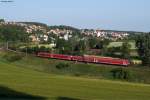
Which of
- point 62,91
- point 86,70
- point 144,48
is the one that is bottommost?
point 86,70

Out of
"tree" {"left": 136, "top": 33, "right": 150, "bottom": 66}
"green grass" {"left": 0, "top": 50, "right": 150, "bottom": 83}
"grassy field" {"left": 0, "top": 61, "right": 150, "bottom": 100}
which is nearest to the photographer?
"grassy field" {"left": 0, "top": 61, "right": 150, "bottom": 100}

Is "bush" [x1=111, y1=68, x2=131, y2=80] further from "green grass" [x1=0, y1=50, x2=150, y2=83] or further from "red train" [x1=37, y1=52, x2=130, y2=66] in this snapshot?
"red train" [x1=37, y1=52, x2=130, y2=66]

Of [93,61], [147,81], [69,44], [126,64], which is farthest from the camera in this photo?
[69,44]

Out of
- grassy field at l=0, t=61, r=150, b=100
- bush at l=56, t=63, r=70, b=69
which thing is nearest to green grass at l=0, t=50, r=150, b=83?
bush at l=56, t=63, r=70, b=69

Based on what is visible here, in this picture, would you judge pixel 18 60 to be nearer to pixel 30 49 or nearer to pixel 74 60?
pixel 74 60

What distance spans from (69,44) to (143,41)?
27.3 metres

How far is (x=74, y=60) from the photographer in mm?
91438

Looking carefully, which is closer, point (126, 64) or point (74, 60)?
point (126, 64)

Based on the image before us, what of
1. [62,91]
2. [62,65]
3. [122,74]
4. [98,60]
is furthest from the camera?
[98,60]

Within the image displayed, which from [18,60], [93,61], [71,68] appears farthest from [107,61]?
[18,60]

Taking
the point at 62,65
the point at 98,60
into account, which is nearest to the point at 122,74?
the point at 62,65

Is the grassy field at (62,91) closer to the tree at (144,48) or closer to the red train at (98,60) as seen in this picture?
the red train at (98,60)

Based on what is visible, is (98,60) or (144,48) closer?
(98,60)

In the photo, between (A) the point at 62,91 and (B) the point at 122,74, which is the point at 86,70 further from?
(A) the point at 62,91
